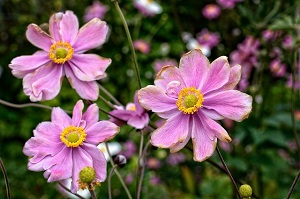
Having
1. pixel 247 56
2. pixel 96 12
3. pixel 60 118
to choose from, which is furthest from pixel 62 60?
pixel 96 12

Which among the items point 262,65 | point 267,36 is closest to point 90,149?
point 262,65

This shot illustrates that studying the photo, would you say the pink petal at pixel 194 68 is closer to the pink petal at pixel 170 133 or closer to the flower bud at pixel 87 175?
the pink petal at pixel 170 133

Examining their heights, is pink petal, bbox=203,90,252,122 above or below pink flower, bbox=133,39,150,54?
above

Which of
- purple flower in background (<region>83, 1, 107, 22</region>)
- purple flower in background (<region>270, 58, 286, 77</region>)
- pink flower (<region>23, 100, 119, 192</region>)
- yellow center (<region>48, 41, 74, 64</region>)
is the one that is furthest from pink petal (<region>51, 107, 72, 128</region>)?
purple flower in background (<region>83, 1, 107, 22</region>)

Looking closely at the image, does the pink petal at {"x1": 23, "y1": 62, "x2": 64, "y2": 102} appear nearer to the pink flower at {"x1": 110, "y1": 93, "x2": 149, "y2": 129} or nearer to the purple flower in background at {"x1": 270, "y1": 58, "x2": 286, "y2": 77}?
the pink flower at {"x1": 110, "y1": 93, "x2": 149, "y2": 129}

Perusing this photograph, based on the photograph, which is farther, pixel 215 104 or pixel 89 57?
pixel 89 57

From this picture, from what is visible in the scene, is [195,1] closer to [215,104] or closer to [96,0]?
[96,0]

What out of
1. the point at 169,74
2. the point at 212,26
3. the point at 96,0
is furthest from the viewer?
the point at 96,0

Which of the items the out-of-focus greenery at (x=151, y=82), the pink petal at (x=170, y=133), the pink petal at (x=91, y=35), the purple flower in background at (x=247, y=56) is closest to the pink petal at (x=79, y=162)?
the pink petal at (x=170, y=133)
